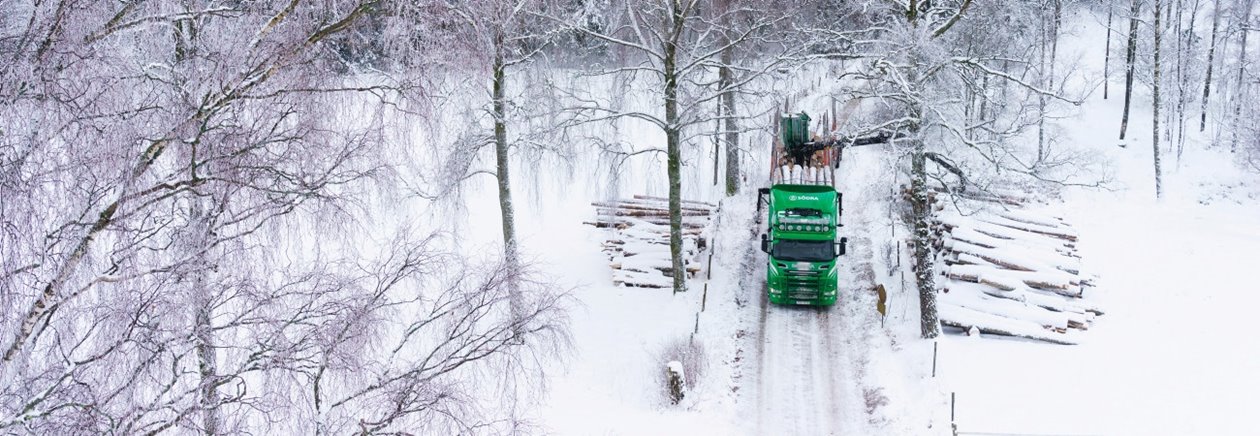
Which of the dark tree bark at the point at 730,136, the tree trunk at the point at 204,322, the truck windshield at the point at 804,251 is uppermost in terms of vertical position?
the dark tree bark at the point at 730,136

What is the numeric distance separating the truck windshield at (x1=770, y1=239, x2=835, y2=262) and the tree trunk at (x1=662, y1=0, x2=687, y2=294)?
7.33 ft

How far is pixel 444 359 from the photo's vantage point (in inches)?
388

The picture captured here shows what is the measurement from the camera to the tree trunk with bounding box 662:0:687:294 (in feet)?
65.7

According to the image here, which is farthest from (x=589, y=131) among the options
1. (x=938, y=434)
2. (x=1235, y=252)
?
(x=1235, y=252)

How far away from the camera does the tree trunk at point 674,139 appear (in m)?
20.0

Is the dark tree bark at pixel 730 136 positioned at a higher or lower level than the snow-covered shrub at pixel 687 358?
higher

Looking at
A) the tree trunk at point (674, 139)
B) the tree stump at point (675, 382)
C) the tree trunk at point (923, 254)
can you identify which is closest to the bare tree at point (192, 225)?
the tree stump at point (675, 382)

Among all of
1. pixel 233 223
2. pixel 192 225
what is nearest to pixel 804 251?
pixel 233 223

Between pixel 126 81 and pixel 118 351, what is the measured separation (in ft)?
7.26

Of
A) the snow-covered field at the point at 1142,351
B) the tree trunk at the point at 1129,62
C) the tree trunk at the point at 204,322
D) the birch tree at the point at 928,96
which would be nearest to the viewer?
the tree trunk at the point at 204,322

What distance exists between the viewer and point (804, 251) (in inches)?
823

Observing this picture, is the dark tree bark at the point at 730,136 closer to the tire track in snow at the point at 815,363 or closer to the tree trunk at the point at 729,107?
the tree trunk at the point at 729,107

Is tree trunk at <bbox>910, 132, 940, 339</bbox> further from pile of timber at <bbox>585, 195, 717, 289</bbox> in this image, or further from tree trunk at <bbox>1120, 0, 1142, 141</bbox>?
tree trunk at <bbox>1120, 0, 1142, 141</bbox>

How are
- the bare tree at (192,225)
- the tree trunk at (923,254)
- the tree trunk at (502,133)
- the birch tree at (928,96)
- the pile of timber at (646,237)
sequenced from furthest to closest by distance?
the pile of timber at (646,237) → the tree trunk at (923,254) → the birch tree at (928,96) → the tree trunk at (502,133) → the bare tree at (192,225)
